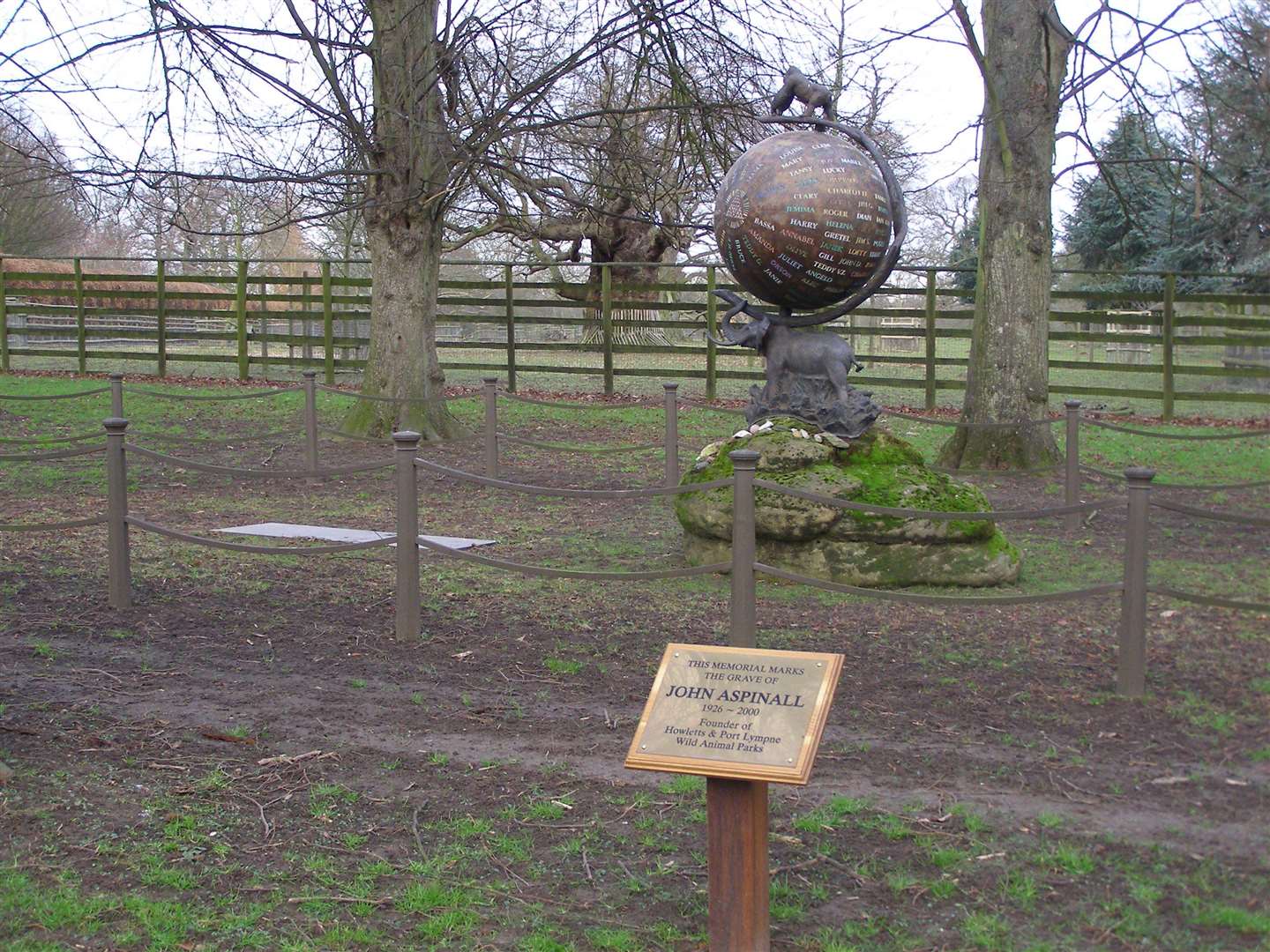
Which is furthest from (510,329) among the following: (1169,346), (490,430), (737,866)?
(737,866)

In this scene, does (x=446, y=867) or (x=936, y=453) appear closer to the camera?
(x=446, y=867)

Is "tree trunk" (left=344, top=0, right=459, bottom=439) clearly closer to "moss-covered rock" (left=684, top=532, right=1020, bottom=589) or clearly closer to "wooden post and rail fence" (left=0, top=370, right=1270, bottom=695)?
"wooden post and rail fence" (left=0, top=370, right=1270, bottom=695)

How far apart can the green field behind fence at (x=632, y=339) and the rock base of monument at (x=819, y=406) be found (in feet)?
30.1

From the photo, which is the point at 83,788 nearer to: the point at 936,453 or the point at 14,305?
the point at 936,453

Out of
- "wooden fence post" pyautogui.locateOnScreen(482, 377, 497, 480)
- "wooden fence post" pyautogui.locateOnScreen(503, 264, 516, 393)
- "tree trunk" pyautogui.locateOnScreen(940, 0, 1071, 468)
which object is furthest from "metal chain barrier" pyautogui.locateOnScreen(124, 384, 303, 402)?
"tree trunk" pyautogui.locateOnScreen(940, 0, 1071, 468)

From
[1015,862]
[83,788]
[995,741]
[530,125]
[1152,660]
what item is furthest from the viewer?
[530,125]

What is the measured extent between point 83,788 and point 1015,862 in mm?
3347

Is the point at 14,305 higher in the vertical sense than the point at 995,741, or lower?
higher

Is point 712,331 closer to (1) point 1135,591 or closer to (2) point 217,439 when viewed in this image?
(2) point 217,439

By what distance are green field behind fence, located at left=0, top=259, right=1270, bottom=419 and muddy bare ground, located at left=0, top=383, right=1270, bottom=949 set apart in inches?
400

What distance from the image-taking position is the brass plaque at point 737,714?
3416 millimetres

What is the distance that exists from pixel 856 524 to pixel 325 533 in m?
4.01

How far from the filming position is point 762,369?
20016 mm

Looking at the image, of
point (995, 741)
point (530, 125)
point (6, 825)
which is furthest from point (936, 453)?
point (6, 825)
